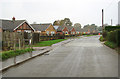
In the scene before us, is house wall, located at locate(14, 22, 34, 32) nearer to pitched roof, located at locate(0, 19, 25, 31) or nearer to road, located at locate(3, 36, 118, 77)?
pitched roof, located at locate(0, 19, 25, 31)

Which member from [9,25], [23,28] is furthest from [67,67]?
[23,28]

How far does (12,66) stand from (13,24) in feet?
90.2

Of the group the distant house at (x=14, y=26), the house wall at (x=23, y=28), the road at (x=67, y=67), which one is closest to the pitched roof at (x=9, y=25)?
the distant house at (x=14, y=26)

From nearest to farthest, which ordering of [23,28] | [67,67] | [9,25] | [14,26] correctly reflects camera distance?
[67,67] < [9,25] < [14,26] < [23,28]

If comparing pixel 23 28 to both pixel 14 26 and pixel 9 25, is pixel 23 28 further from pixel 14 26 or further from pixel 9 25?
pixel 9 25

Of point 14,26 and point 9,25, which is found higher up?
point 9,25

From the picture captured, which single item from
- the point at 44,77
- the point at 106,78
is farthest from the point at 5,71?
the point at 106,78

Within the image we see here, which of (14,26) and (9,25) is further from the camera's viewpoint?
(14,26)

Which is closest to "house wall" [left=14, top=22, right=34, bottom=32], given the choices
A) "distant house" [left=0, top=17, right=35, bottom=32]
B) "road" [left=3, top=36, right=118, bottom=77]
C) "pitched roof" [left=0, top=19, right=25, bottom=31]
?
"distant house" [left=0, top=17, right=35, bottom=32]

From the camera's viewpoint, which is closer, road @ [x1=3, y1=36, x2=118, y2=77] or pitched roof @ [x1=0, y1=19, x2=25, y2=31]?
road @ [x1=3, y1=36, x2=118, y2=77]

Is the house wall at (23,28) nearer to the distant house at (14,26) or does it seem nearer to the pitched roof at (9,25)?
the distant house at (14,26)

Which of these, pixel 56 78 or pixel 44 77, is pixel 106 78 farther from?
pixel 44 77

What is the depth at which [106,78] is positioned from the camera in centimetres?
618

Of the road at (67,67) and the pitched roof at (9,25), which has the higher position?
the pitched roof at (9,25)
